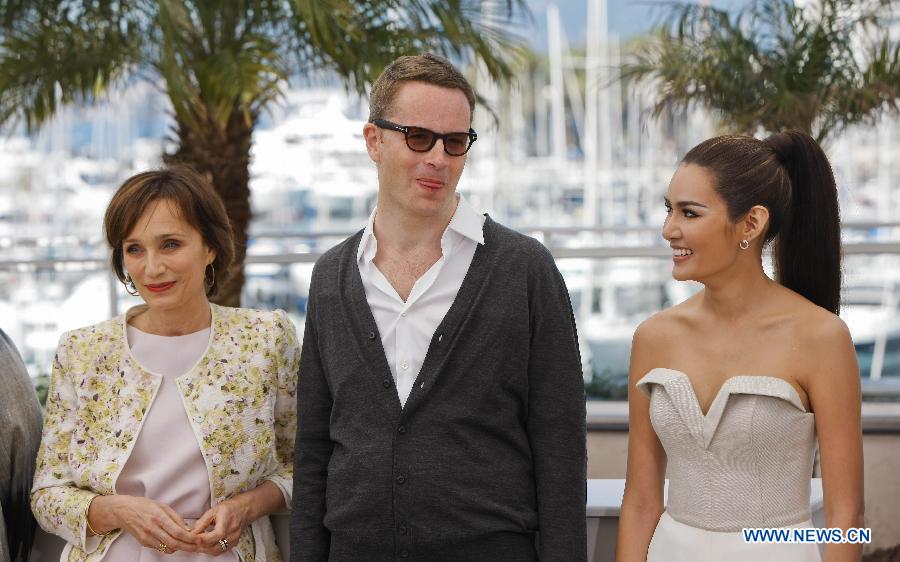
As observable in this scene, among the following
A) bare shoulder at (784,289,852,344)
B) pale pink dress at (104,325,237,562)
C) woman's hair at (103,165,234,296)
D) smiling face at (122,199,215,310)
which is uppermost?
woman's hair at (103,165,234,296)

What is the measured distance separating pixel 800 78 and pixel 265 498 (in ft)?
17.0

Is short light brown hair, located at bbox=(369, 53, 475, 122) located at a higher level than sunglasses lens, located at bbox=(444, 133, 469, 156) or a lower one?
higher

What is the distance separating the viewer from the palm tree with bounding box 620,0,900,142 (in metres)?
6.66

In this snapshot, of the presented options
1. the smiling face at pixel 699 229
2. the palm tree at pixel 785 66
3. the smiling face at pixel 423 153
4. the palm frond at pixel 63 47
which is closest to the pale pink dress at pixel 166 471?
the smiling face at pixel 423 153

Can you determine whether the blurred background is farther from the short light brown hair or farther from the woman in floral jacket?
the short light brown hair

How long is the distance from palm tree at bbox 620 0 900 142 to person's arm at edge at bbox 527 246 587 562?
15.1 feet

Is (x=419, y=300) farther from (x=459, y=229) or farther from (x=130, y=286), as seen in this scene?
(x=130, y=286)

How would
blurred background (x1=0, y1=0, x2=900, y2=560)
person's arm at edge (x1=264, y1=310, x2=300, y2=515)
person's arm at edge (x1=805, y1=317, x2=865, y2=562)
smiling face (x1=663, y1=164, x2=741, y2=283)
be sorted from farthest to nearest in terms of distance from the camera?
blurred background (x1=0, y1=0, x2=900, y2=560) < person's arm at edge (x1=264, y1=310, x2=300, y2=515) < smiling face (x1=663, y1=164, x2=741, y2=283) < person's arm at edge (x1=805, y1=317, x2=865, y2=562)

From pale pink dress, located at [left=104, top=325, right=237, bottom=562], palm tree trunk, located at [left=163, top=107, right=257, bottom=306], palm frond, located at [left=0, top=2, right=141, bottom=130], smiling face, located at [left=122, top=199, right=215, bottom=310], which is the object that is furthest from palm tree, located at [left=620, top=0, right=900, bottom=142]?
pale pink dress, located at [left=104, top=325, right=237, bottom=562]

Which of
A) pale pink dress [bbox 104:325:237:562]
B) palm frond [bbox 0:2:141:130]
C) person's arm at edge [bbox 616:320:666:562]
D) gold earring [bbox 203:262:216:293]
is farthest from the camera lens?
palm frond [bbox 0:2:141:130]

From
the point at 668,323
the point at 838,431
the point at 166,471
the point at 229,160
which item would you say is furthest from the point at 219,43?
the point at 838,431

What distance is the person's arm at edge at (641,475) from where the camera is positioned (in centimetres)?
264

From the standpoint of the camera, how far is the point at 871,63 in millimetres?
6730

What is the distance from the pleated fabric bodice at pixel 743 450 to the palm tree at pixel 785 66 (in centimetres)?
447
